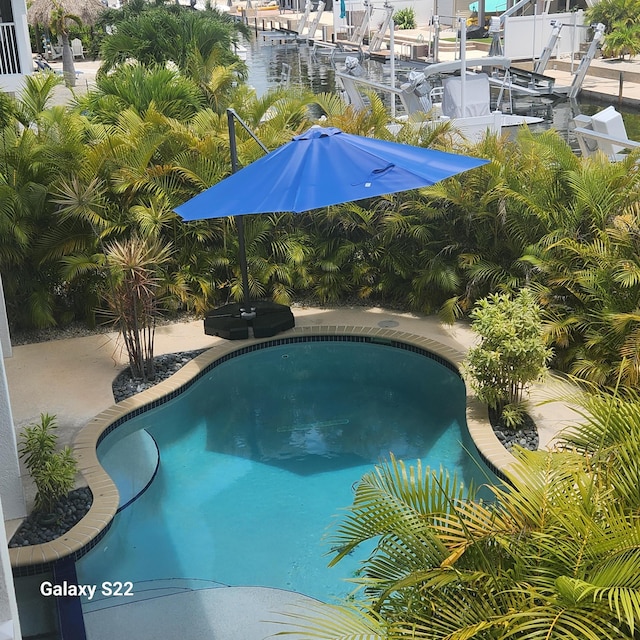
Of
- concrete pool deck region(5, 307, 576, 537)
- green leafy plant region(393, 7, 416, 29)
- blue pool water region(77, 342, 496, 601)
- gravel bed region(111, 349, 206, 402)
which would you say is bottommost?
blue pool water region(77, 342, 496, 601)

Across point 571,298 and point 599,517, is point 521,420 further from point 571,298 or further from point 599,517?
point 599,517

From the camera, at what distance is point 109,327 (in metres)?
10.4

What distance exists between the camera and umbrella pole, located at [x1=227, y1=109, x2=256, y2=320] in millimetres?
9320

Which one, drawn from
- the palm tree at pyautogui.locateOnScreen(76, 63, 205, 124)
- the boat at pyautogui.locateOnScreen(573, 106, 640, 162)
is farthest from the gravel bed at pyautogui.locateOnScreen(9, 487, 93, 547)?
the boat at pyautogui.locateOnScreen(573, 106, 640, 162)

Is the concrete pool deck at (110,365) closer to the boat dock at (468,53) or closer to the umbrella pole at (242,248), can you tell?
the umbrella pole at (242,248)

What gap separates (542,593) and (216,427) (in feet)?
16.6

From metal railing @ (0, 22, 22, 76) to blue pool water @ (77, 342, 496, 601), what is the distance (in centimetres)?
1134

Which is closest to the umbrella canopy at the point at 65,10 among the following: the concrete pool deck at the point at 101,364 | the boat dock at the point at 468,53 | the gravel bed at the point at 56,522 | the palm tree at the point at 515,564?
the boat dock at the point at 468,53

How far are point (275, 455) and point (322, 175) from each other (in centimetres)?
272

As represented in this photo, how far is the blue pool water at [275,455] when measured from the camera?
6.38 metres

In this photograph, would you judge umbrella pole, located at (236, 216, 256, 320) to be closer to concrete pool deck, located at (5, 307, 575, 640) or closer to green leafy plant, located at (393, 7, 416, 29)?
concrete pool deck, located at (5, 307, 575, 640)

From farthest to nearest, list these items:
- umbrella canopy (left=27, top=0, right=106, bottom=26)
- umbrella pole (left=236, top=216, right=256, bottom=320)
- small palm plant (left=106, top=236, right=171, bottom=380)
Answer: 1. umbrella canopy (left=27, top=0, right=106, bottom=26)
2. umbrella pole (left=236, top=216, right=256, bottom=320)
3. small palm plant (left=106, top=236, right=171, bottom=380)

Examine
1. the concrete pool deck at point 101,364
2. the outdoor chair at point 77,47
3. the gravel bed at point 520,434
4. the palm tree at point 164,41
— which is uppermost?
the palm tree at point 164,41

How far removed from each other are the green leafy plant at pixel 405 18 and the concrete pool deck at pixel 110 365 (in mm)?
32215
